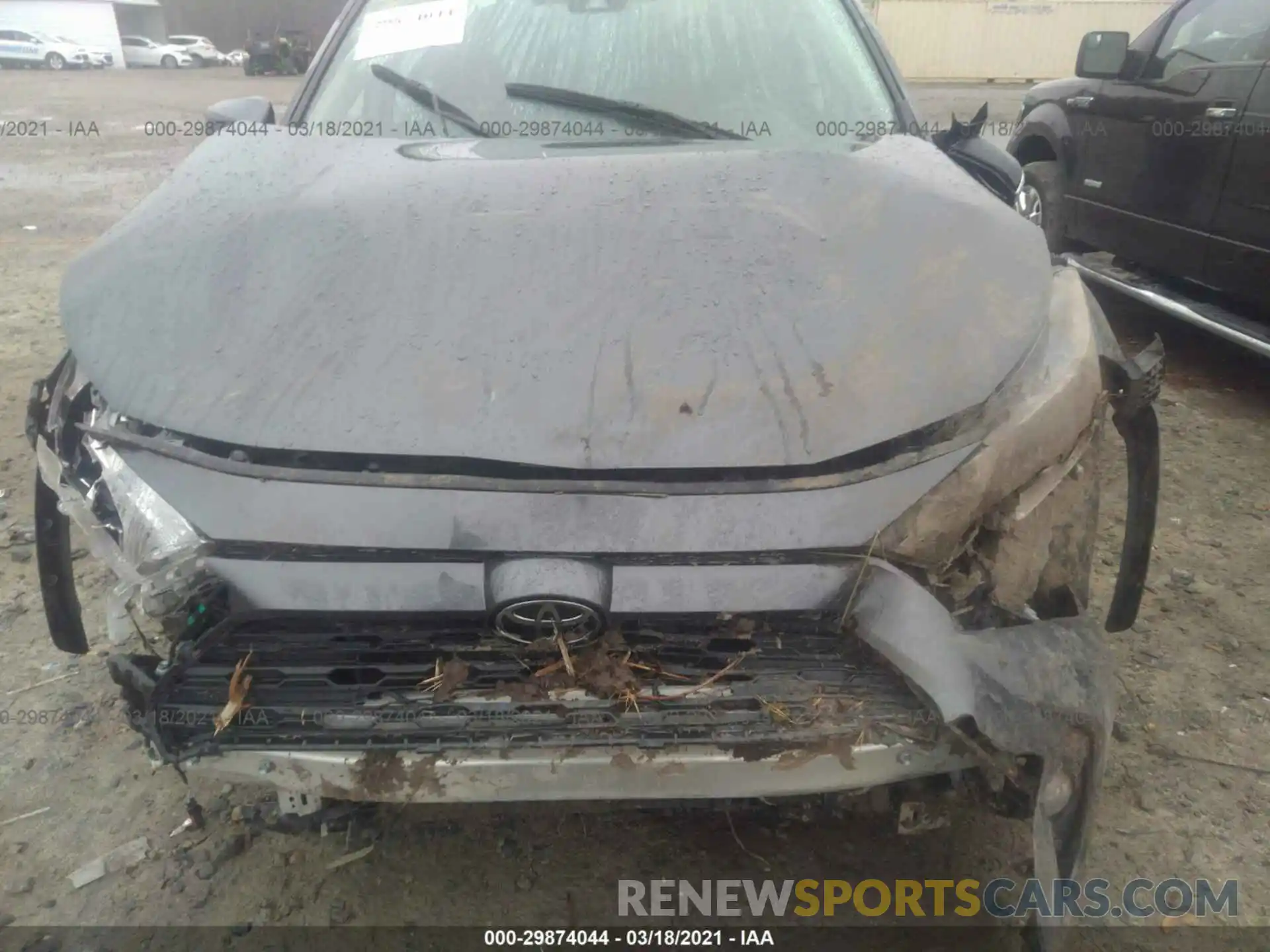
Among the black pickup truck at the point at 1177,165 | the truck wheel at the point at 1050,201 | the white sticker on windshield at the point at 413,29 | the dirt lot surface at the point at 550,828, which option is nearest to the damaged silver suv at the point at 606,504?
the dirt lot surface at the point at 550,828

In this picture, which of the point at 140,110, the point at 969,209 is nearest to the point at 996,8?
the point at 140,110

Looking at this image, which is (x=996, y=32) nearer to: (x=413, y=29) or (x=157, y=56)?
(x=413, y=29)

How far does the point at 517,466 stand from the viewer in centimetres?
147

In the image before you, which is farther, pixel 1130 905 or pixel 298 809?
pixel 1130 905

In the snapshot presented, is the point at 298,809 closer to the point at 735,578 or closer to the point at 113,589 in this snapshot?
the point at 113,589

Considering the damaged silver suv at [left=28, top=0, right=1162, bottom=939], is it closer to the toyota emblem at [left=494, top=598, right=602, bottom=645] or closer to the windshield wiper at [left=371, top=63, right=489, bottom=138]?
the toyota emblem at [left=494, top=598, right=602, bottom=645]

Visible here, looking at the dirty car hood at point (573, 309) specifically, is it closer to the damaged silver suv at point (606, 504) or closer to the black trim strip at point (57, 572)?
the damaged silver suv at point (606, 504)

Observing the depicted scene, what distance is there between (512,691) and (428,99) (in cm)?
180

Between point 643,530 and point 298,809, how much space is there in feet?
2.46

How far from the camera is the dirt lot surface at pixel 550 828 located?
6.17 feet

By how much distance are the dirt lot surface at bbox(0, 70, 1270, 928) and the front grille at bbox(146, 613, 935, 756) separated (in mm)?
344

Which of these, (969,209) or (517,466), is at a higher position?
(969,209)

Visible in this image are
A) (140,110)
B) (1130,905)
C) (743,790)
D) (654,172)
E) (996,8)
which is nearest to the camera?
(743,790)

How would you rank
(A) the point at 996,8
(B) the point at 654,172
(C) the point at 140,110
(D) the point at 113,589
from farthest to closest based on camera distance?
(A) the point at 996,8
(C) the point at 140,110
(B) the point at 654,172
(D) the point at 113,589
